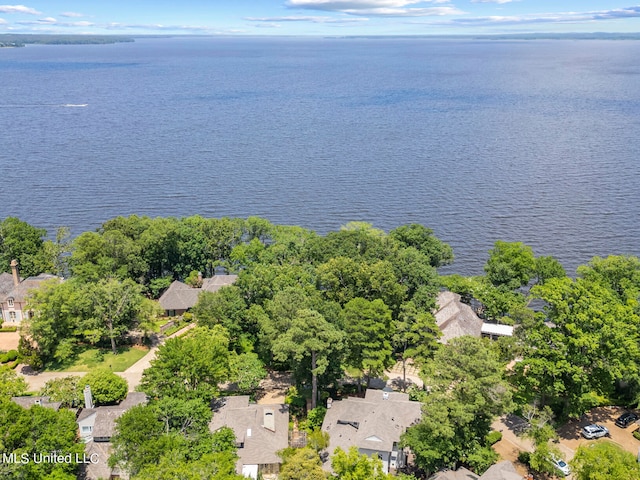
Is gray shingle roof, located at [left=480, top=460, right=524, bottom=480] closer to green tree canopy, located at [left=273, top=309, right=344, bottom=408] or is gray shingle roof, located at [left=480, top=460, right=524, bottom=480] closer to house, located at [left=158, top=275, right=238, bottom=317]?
green tree canopy, located at [left=273, top=309, right=344, bottom=408]

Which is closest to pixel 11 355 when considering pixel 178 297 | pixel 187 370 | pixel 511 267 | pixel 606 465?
pixel 178 297

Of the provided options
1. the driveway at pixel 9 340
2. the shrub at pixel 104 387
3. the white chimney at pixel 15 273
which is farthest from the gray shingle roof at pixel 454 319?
the white chimney at pixel 15 273

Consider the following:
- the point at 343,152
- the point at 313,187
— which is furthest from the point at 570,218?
the point at 343,152

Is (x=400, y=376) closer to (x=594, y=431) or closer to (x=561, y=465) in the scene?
(x=561, y=465)

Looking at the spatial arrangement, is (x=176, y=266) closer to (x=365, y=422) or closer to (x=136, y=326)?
(x=136, y=326)

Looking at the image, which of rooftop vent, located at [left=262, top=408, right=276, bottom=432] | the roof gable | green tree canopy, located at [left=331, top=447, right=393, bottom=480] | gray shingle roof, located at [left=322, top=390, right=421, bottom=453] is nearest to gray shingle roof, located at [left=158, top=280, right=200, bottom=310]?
the roof gable

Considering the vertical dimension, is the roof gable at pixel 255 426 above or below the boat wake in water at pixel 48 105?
below

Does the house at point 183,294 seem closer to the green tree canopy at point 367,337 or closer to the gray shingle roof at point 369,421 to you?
the green tree canopy at point 367,337
